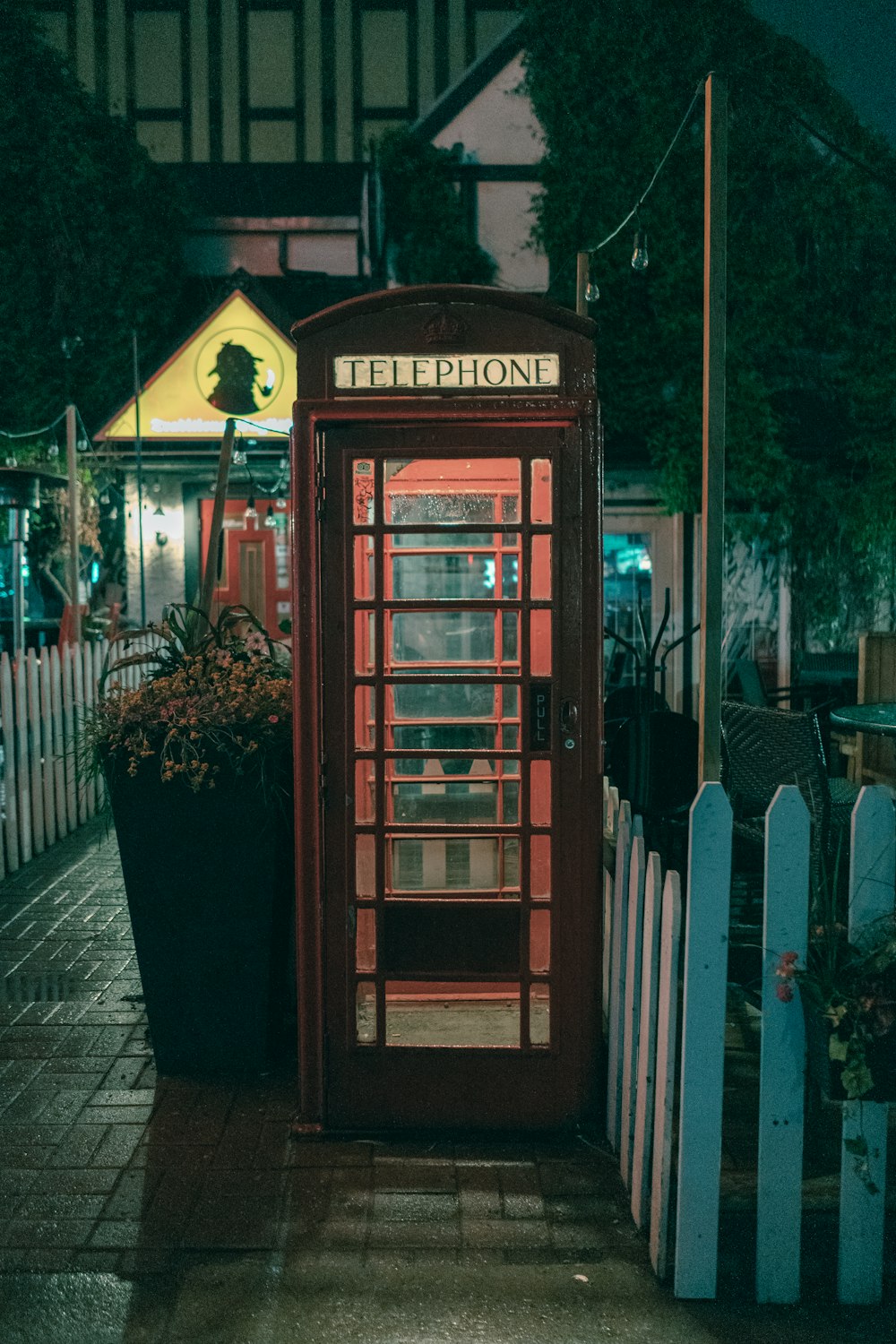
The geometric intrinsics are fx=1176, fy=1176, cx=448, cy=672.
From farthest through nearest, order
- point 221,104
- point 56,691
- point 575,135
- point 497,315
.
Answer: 1. point 221,104
2. point 575,135
3. point 56,691
4. point 497,315

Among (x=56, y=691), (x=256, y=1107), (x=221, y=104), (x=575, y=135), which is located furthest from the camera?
(x=221, y=104)

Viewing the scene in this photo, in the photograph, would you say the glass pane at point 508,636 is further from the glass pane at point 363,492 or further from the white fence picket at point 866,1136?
the white fence picket at point 866,1136

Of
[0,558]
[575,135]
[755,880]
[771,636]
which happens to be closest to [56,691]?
[755,880]

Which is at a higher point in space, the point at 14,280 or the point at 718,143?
the point at 14,280

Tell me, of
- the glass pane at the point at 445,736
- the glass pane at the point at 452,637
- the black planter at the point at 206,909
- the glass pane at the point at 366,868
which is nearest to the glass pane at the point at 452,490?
the glass pane at the point at 452,637

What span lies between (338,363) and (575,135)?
41.8 ft

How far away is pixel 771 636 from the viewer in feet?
46.8

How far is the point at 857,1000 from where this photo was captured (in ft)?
10.0

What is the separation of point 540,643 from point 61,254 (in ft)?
61.3

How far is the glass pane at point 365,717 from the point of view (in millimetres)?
4203

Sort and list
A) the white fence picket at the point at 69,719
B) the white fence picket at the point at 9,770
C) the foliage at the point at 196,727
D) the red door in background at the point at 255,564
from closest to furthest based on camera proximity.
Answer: the foliage at the point at 196,727
the white fence picket at the point at 9,770
the white fence picket at the point at 69,719
the red door in background at the point at 255,564

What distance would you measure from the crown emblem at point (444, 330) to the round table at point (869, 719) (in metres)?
3.42

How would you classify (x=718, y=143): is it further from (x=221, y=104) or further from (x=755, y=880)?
(x=221, y=104)

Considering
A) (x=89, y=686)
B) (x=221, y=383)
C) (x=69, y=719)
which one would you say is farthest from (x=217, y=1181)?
(x=221, y=383)
